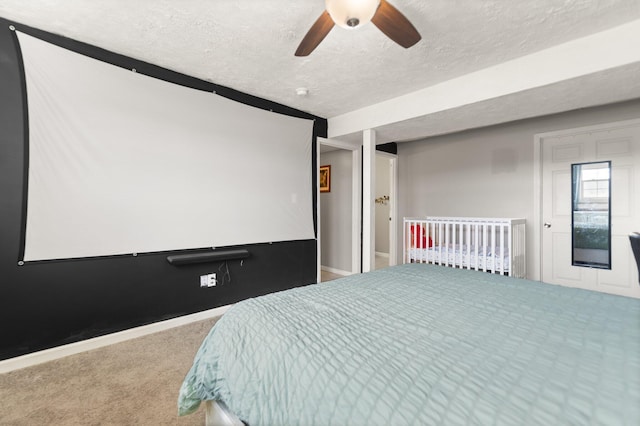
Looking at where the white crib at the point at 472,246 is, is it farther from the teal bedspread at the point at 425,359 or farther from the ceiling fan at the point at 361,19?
the ceiling fan at the point at 361,19

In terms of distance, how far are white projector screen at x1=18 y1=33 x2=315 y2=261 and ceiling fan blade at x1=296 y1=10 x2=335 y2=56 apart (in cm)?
140

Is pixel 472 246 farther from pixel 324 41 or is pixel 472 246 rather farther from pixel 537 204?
pixel 324 41

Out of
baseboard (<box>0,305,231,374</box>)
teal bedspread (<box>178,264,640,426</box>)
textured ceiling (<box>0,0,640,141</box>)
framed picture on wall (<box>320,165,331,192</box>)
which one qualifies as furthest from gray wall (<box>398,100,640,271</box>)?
baseboard (<box>0,305,231,374</box>)

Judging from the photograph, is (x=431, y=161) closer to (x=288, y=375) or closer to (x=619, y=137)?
(x=619, y=137)

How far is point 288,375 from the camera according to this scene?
896 millimetres

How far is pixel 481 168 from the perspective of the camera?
4.13 metres

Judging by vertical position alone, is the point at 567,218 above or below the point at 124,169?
below

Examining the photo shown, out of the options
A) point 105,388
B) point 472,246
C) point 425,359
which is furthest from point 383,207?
point 425,359

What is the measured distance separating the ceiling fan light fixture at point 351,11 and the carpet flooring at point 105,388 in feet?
7.50

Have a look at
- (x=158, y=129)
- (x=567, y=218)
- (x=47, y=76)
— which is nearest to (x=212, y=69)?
(x=158, y=129)

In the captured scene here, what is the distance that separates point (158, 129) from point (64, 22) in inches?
34.9

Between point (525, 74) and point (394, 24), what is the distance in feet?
4.83

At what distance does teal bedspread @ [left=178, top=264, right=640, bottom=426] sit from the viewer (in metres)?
0.67

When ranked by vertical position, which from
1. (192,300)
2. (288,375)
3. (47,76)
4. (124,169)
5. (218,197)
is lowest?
(192,300)
